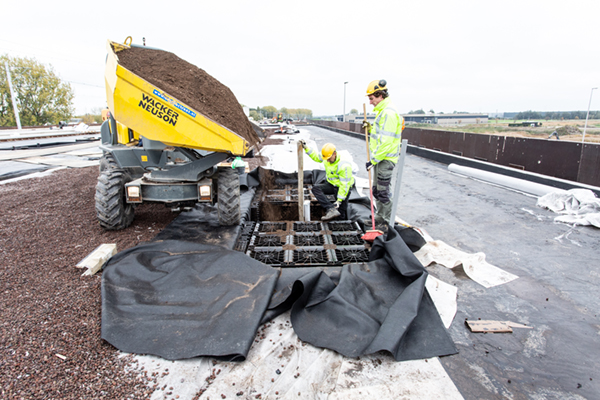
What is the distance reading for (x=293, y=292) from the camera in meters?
2.90

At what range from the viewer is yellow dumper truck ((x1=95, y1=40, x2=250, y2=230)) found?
4008 millimetres

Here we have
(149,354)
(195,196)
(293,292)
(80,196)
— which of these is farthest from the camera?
(80,196)

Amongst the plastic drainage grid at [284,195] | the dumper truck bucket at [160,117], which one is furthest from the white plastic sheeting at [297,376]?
the plastic drainage grid at [284,195]

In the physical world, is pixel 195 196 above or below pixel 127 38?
below

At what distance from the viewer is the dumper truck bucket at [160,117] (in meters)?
3.96

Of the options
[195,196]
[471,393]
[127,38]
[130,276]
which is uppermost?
[127,38]

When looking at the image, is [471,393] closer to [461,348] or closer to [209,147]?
[461,348]

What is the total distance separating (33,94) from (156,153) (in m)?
54.1

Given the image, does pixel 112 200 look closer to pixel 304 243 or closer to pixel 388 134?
pixel 304 243

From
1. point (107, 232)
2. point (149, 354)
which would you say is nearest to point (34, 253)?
point (107, 232)

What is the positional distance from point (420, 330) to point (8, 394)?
2860mm

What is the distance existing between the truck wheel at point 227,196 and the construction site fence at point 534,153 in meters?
7.22

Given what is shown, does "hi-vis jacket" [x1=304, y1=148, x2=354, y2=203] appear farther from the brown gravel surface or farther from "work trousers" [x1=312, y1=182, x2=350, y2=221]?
the brown gravel surface

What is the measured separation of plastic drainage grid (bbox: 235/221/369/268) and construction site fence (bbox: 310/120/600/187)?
5648 millimetres
